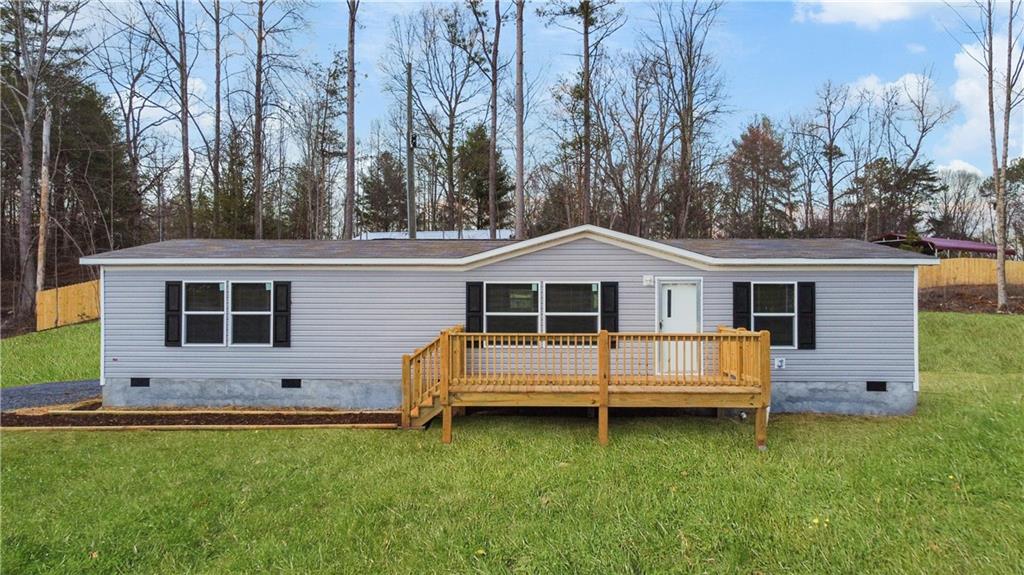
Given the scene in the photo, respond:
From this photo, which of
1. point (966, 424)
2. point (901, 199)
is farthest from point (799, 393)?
point (901, 199)

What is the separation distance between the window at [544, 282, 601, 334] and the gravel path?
8.81 m

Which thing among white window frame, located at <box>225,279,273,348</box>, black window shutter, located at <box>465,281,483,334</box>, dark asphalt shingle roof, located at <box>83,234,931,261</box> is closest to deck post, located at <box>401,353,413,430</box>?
black window shutter, located at <box>465,281,483,334</box>

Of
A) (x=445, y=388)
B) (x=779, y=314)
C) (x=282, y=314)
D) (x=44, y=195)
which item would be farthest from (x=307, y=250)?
Answer: (x=44, y=195)

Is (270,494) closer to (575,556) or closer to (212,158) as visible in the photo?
(575,556)

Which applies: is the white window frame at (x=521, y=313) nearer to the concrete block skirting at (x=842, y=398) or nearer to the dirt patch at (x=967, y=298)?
the concrete block skirting at (x=842, y=398)

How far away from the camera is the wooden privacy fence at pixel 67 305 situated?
17.4m

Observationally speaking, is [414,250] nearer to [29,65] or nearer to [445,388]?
[445,388]

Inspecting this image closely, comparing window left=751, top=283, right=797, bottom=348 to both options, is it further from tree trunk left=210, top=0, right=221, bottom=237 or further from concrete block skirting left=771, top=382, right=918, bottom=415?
tree trunk left=210, top=0, right=221, bottom=237

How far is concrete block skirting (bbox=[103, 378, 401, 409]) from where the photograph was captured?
29.5 feet

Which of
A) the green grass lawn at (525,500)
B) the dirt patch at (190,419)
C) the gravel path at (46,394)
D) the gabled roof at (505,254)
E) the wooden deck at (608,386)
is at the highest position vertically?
the gabled roof at (505,254)

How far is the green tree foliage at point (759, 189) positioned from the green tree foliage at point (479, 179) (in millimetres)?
11656

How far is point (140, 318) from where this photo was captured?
902cm

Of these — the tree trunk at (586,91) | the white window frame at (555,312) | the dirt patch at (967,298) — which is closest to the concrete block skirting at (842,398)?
the white window frame at (555,312)

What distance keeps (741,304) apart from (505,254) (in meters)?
3.97
